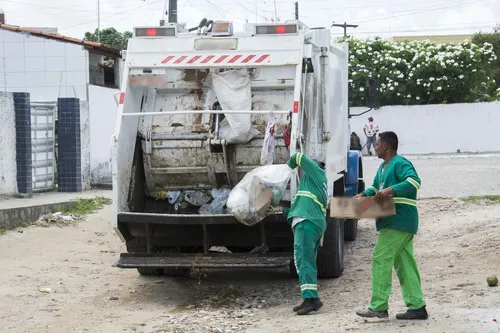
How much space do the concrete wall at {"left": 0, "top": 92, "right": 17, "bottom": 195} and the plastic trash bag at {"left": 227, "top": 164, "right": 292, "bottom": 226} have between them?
7373 millimetres

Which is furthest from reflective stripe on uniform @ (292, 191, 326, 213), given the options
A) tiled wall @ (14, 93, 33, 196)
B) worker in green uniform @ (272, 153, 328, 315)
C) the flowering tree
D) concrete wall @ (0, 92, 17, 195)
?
the flowering tree

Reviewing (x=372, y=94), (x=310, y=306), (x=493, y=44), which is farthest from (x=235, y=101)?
(x=493, y=44)

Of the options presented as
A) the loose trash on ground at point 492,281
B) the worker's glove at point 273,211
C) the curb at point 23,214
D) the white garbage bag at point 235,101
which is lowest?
the loose trash on ground at point 492,281

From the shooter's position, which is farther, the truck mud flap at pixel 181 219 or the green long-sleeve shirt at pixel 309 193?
the truck mud flap at pixel 181 219

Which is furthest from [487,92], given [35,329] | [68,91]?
[35,329]

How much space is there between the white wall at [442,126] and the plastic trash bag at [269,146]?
1056 inches

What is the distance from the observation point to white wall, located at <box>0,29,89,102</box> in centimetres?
1980

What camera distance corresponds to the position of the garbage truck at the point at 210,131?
8547 mm

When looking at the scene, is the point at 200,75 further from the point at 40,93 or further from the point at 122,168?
the point at 40,93

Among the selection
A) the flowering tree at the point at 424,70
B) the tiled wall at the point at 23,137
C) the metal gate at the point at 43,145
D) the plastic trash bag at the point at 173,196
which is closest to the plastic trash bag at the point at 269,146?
the plastic trash bag at the point at 173,196

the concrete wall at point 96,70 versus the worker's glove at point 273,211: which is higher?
the concrete wall at point 96,70

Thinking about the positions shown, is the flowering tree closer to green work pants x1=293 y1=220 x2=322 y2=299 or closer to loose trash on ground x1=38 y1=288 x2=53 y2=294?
loose trash on ground x1=38 y1=288 x2=53 y2=294

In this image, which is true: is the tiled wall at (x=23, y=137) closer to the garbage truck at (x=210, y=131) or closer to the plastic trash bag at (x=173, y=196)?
the garbage truck at (x=210, y=131)

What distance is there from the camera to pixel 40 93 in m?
20.0
